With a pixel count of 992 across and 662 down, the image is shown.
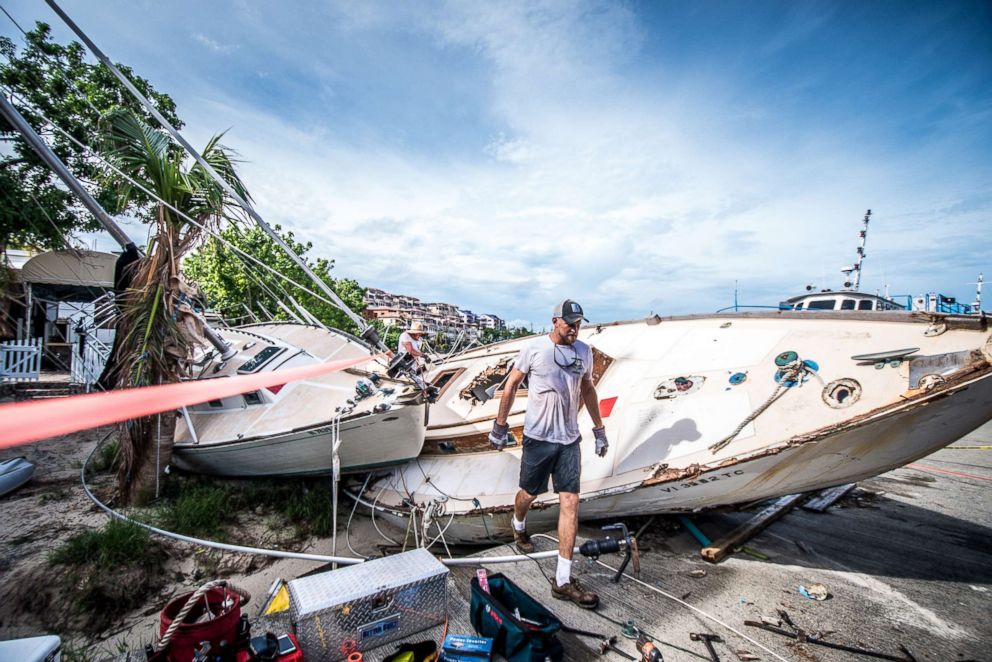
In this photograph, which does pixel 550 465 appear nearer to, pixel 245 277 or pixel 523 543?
pixel 523 543

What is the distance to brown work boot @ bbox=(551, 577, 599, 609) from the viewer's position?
2.92 metres

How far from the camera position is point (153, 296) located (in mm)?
5531

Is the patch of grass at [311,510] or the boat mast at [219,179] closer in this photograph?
the boat mast at [219,179]

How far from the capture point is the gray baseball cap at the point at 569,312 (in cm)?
334

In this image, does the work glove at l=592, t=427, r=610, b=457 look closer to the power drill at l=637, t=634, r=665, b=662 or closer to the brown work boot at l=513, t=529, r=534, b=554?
the brown work boot at l=513, t=529, r=534, b=554

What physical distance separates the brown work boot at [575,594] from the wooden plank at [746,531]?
1412mm

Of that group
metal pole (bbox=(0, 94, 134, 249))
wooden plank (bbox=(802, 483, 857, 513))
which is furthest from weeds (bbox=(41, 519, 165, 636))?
wooden plank (bbox=(802, 483, 857, 513))

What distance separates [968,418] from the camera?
119 inches

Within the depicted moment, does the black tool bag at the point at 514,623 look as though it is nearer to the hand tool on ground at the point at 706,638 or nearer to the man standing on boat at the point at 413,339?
the hand tool on ground at the point at 706,638

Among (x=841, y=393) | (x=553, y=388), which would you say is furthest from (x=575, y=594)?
(x=841, y=393)

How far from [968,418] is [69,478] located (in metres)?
11.2

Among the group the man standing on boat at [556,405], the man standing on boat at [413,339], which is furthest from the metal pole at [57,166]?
the man standing on boat at [556,405]

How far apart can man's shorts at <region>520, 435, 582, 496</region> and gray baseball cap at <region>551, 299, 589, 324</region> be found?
0.95 meters

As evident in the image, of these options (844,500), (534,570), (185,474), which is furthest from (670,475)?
(185,474)
